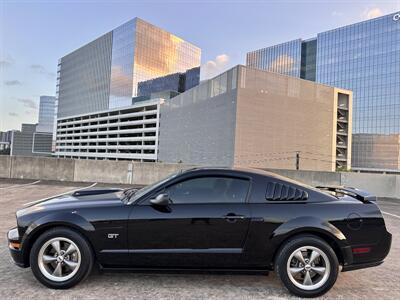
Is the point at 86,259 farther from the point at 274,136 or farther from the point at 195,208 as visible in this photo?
the point at 274,136

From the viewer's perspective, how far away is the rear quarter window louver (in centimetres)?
395

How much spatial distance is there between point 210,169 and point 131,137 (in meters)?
104

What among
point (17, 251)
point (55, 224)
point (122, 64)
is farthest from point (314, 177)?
point (122, 64)

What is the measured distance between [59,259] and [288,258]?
99.2 inches

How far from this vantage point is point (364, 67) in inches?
3745

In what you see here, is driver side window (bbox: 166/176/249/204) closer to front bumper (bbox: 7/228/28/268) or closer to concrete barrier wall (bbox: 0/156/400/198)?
front bumper (bbox: 7/228/28/268)

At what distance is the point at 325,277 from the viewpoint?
3.77 m

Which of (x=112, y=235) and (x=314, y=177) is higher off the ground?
(x=314, y=177)

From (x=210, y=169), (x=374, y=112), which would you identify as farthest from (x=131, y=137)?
(x=210, y=169)

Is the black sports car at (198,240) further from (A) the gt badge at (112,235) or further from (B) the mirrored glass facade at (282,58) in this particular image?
(B) the mirrored glass facade at (282,58)

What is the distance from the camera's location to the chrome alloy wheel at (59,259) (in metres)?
3.77

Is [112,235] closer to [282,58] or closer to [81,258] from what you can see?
[81,258]

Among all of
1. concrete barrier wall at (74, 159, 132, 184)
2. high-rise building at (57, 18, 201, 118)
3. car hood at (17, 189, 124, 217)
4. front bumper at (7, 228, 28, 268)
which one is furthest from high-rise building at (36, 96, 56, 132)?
front bumper at (7, 228, 28, 268)

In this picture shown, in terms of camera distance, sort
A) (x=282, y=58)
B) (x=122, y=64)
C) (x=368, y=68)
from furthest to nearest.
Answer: (x=122, y=64), (x=282, y=58), (x=368, y=68)
